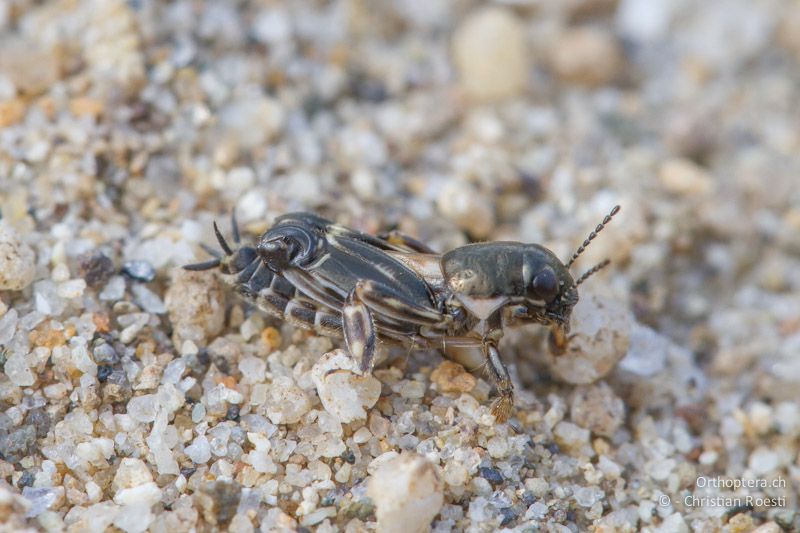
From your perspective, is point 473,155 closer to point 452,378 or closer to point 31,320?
point 452,378

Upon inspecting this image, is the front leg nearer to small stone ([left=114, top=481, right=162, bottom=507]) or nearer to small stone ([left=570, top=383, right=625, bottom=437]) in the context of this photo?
small stone ([left=570, top=383, right=625, bottom=437])

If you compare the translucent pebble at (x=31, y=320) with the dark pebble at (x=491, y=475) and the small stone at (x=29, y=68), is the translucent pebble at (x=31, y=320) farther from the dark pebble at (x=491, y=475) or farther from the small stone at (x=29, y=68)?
the dark pebble at (x=491, y=475)

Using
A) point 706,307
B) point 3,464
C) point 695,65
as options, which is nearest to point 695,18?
point 695,65

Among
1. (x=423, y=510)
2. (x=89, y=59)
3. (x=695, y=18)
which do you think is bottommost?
(x=423, y=510)

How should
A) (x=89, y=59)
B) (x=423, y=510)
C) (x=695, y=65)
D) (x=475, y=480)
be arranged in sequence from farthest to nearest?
1. (x=695, y=65)
2. (x=89, y=59)
3. (x=475, y=480)
4. (x=423, y=510)

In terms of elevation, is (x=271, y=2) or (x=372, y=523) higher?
(x=271, y=2)

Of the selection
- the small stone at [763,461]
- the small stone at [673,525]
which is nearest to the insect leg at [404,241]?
the small stone at [673,525]

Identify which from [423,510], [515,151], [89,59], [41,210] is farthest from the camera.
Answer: [515,151]

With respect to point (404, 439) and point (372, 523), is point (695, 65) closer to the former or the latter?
point (404, 439)
